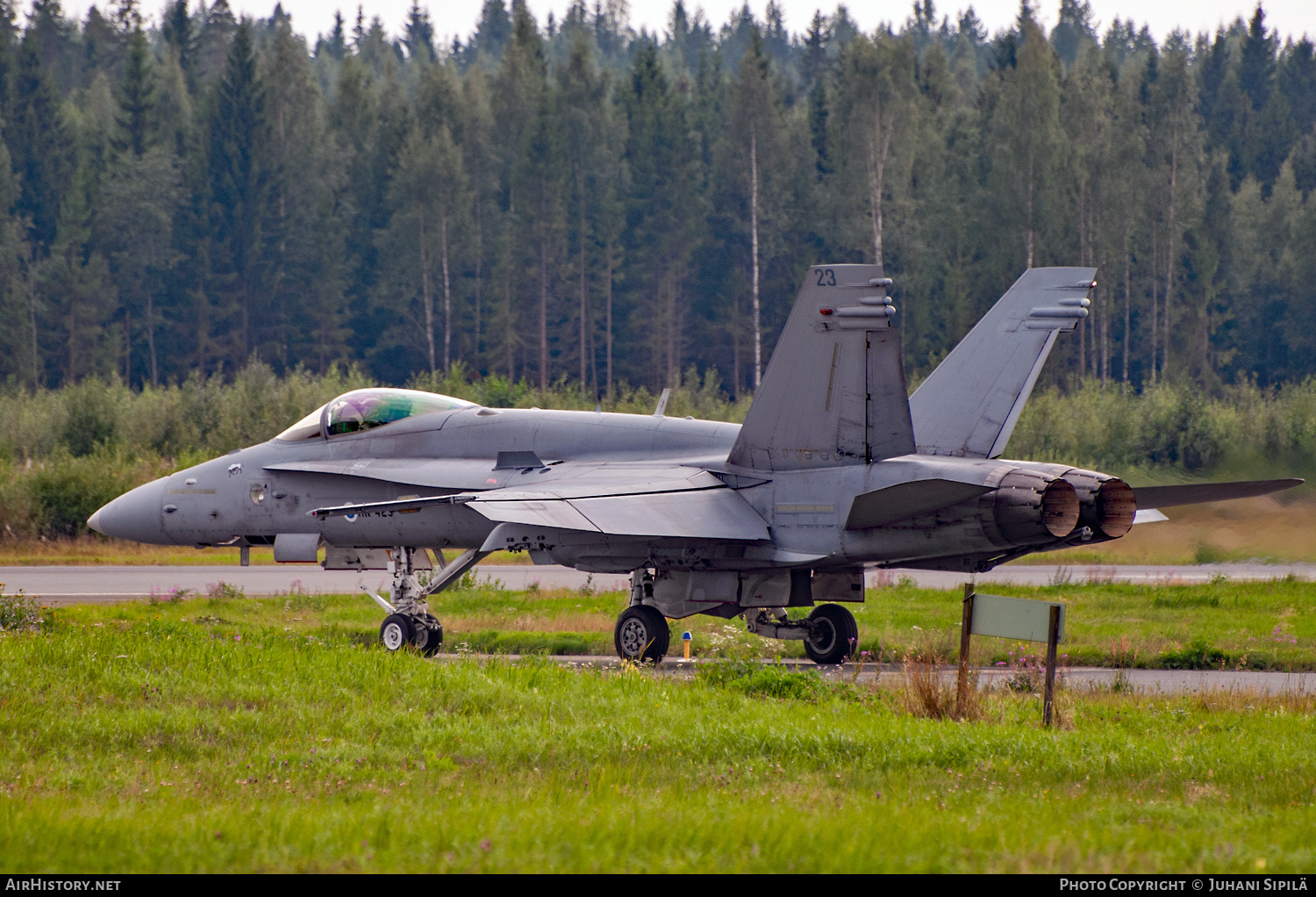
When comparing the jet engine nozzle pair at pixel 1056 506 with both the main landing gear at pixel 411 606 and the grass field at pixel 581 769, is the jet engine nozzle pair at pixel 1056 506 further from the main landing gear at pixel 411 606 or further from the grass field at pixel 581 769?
the main landing gear at pixel 411 606

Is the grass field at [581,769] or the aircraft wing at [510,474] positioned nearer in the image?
the grass field at [581,769]

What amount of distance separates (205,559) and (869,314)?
2064 centimetres

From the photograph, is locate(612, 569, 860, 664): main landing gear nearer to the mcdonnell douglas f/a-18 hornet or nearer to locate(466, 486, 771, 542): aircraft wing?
the mcdonnell douglas f/a-18 hornet

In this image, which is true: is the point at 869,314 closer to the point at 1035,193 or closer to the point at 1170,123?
the point at 1035,193

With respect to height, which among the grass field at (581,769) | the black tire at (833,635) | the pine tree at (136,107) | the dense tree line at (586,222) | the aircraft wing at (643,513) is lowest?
the black tire at (833,635)

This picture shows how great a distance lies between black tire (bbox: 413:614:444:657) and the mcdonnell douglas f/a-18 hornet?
0.02 meters

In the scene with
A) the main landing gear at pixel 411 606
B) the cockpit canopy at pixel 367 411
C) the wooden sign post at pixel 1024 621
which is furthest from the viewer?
the cockpit canopy at pixel 367 411

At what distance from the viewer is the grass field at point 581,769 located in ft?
17.9

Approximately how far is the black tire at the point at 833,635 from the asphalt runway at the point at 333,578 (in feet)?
24.2

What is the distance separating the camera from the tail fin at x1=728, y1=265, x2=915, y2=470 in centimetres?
1255

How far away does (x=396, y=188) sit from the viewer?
65.1 m

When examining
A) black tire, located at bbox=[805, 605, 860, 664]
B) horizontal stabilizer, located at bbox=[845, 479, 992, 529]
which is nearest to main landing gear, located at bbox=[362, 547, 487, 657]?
black tire, located at bbox=[805, 605, 860, 664]

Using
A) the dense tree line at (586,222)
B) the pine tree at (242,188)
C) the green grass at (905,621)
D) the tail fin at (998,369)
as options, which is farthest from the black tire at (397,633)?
the pine tree at (242,188)

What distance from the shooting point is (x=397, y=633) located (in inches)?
576
